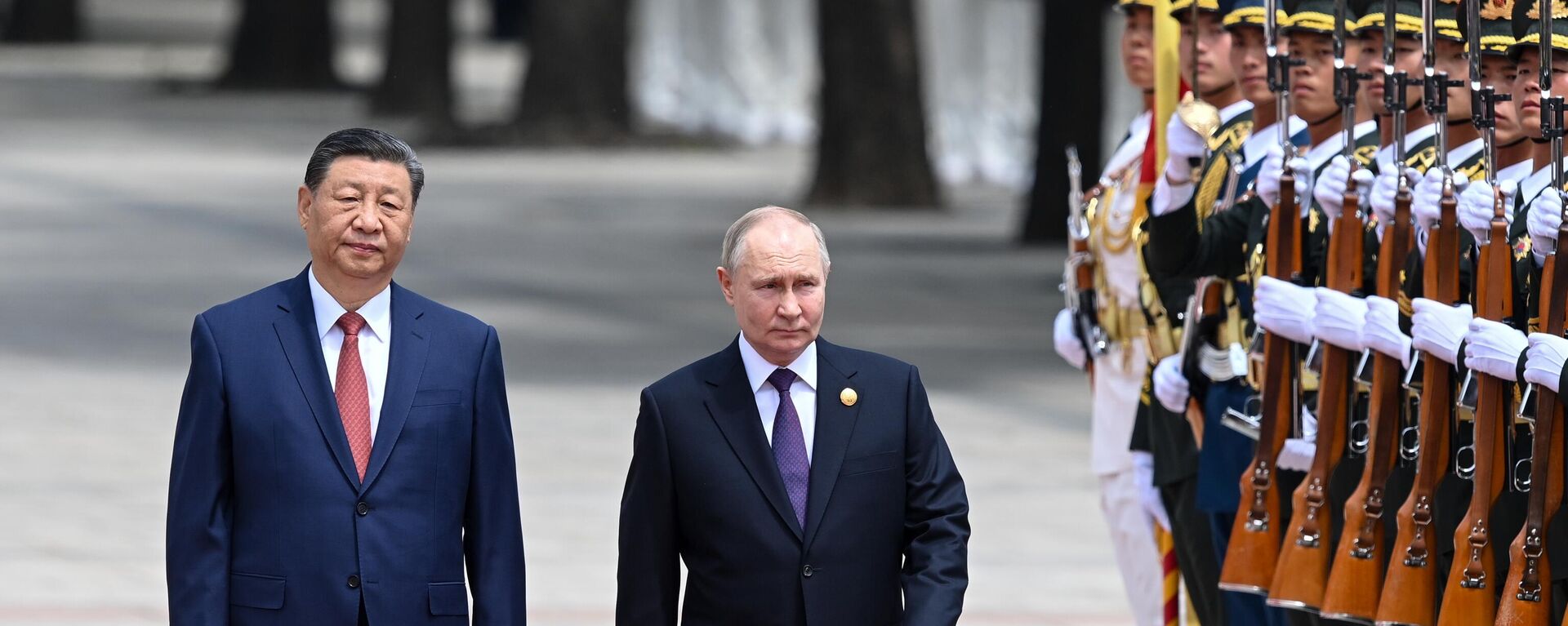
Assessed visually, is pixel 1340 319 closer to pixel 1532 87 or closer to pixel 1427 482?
pixel 1427 482

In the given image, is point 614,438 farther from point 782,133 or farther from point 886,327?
point 782,133

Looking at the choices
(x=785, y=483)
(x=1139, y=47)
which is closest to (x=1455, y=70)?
(x=1139, y=47)

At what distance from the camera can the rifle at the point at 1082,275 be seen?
7277 millimetres

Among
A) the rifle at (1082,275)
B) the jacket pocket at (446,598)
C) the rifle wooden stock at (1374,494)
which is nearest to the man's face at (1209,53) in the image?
the rifle at (1082,275)

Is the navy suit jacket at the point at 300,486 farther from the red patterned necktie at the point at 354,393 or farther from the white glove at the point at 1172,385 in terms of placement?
the white glove at the point at 1172,385

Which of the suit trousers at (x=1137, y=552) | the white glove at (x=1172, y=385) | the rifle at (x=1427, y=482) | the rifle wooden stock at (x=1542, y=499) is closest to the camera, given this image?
the rifle wooden stock at (x=1542, y=499)

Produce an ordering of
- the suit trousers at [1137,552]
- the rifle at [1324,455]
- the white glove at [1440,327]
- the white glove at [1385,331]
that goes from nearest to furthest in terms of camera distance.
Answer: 1. the white glove at [1440,327]
2. the white glove at [1385,331]
3. the rifle at [1324,455]
4. the suit trousers at [1137,552]

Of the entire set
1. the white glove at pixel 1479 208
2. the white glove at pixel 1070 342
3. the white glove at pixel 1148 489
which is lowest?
the white glove at pixel 1148 489

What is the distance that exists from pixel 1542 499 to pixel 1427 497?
439 millimetres

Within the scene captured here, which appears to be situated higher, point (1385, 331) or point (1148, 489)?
point (1385, 331)

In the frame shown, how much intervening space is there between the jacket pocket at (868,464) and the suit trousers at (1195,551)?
2.22 m

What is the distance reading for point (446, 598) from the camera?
4.40m

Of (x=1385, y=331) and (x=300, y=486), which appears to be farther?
(x=1385, y=331)

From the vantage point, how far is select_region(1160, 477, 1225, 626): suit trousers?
6570mm
